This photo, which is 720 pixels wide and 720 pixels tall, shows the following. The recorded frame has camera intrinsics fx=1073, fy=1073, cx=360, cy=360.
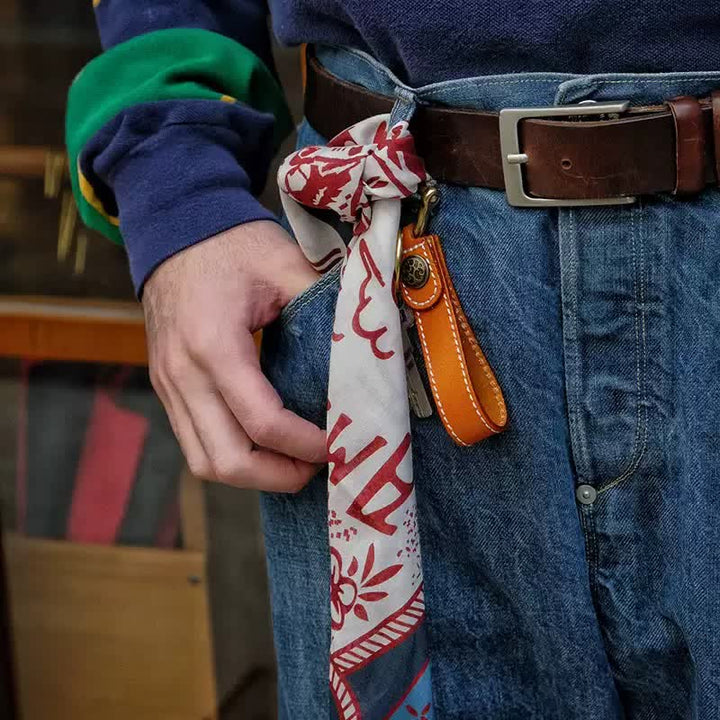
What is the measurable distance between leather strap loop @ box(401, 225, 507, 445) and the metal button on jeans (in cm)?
7

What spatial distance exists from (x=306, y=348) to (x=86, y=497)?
3.48 feet

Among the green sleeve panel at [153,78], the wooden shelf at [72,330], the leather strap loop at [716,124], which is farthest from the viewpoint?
the wooden shelf at [72,330]

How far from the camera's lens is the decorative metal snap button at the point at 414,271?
69cm

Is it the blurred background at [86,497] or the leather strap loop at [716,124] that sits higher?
the leather strap loop at [716,124]

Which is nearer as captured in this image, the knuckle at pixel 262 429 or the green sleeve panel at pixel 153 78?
the knuckle at pixel 262 429

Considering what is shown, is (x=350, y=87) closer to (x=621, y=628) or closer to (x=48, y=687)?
(x=621, y=628)

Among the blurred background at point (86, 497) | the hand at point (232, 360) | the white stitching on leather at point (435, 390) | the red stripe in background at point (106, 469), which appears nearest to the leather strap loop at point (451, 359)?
the white stitching on leather at point (435, 390)

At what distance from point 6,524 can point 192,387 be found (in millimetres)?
1141

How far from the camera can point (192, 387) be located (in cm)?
76

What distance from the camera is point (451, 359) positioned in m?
0.68

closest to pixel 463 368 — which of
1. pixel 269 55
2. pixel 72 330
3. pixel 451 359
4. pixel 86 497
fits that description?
pixel 451 359

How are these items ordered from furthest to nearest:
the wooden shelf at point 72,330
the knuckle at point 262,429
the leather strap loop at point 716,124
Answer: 1. the wooden shelf at point 72,330
2. the knuckle at point 262,429
3. the leather strap loop at point 716,124

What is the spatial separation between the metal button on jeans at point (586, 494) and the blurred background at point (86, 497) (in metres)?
0.96

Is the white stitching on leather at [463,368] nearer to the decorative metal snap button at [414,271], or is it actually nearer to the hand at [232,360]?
the decorative metal snap button at [414,271]
